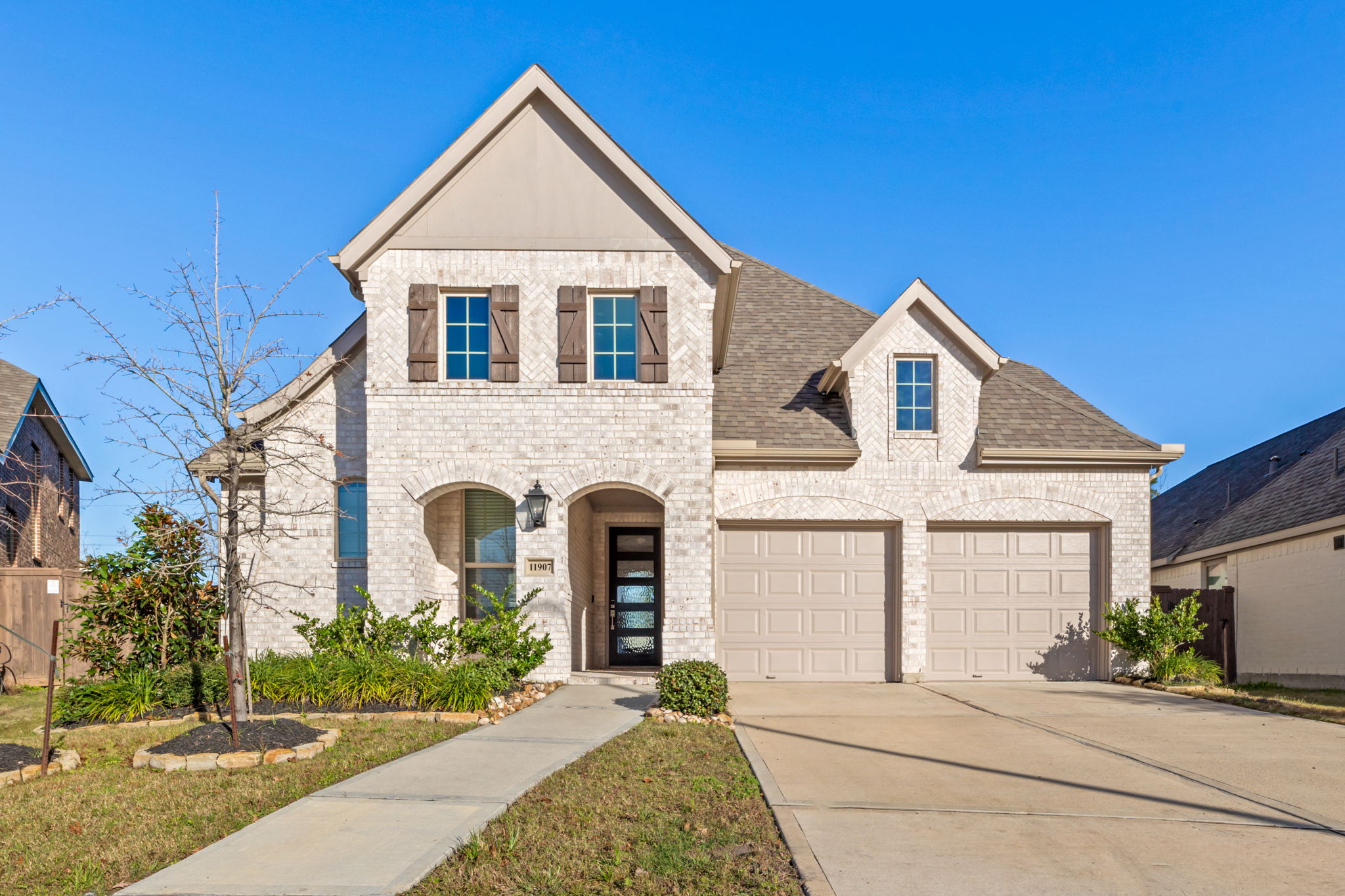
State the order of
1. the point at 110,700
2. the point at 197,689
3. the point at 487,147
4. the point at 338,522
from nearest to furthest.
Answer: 1. the point at 110,700
2. the point at 197,689
3. the point at 487,147
4. the point at 338,522

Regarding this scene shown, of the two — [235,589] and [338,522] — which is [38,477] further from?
[235,589]

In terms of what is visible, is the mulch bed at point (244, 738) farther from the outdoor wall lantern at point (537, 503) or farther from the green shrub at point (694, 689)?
the outdoor wall lantern at point (537, 503)

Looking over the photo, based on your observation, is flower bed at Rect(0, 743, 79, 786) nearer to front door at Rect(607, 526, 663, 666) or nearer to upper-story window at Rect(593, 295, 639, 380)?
upper-story window at Rect(593, 295, 639, 380)

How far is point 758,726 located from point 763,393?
7.64 m

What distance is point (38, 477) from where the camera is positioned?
21.4m

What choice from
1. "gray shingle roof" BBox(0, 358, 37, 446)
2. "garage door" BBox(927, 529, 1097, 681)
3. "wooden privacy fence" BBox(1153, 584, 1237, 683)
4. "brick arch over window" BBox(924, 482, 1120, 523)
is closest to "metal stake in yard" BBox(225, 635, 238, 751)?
"garage door" BBox(927, 529, 1097, 681)

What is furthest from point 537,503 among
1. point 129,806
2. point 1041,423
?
point 1041,423

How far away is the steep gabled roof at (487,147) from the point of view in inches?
549

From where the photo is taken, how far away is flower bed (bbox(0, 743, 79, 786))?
26.5 ft

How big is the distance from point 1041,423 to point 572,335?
8496mm

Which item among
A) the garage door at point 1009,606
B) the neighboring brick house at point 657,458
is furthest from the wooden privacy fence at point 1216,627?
the neighboring brick house at point 657,458

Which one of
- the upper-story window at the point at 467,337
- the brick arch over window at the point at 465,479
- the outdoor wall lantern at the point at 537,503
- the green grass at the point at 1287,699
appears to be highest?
the upper-story window at the point at 467,337

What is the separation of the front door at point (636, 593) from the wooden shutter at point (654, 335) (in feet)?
14.6

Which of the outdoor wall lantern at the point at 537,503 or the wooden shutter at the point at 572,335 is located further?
the wooden shutter at the point at 572,335
